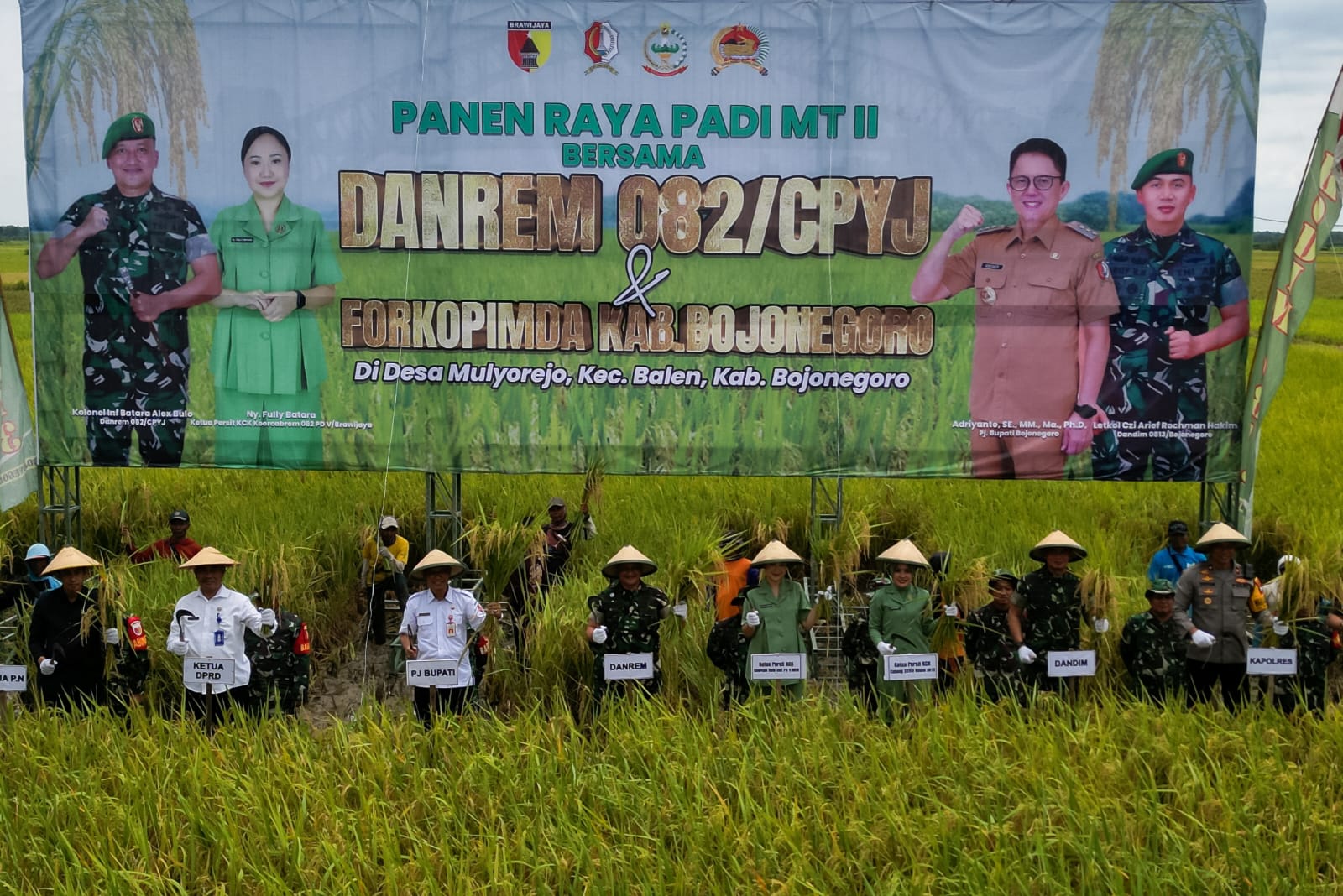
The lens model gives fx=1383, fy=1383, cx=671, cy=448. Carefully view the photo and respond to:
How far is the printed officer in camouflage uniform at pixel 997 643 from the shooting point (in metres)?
7.30

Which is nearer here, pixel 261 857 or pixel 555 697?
pixel 261 857

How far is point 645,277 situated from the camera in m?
8.77

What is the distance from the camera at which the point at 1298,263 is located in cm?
844

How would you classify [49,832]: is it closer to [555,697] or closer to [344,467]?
[555,697]

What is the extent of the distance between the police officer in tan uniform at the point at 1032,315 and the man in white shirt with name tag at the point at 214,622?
175 inches

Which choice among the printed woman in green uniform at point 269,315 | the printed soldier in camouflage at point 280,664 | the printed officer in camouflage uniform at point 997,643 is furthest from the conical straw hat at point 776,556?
the printed woman in green uniform at point 269,315

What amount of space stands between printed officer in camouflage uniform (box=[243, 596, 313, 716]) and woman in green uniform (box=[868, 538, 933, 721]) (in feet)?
10.0

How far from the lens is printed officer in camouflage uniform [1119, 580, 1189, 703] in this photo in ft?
23.6

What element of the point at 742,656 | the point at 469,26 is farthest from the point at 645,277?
the point at 742,656

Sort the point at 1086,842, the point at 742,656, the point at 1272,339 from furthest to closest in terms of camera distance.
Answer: the point at 1272,339, the point at 742,656, the point at 1086,842

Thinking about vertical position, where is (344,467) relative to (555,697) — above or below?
A: above

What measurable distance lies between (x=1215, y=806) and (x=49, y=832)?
4.71 metres

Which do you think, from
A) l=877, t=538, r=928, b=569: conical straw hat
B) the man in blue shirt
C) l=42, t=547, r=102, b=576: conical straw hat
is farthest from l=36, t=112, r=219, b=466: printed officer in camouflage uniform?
the man in blue shirt

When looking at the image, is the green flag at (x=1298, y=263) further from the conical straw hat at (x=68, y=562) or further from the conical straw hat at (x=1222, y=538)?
the conical straw hat at (x=68, y=562)
